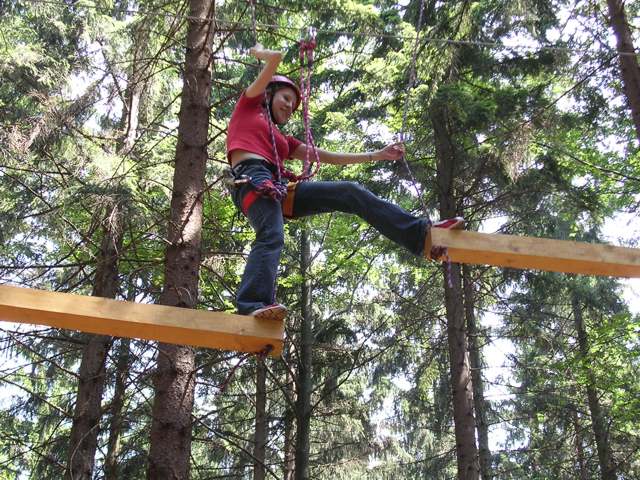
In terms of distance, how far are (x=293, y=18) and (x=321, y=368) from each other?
5819 millimetres

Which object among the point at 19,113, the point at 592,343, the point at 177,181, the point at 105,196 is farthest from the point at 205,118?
the point at 592,343

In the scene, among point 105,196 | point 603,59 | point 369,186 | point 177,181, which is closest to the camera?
point 177,181

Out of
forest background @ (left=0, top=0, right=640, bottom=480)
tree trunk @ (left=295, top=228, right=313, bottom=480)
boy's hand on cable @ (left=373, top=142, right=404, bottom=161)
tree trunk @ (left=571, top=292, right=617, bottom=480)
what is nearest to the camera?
boy's hand on cable @ (left=373, top=142, right=404, bottom=161)

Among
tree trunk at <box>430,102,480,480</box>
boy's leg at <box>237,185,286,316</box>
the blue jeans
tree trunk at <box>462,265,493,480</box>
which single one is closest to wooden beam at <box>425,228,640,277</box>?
the blue jeans

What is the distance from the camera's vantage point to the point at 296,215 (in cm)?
387

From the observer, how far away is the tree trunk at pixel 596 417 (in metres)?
11.2

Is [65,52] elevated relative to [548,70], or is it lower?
elevated

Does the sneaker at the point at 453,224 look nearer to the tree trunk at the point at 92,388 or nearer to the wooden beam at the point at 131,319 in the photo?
the wooden beam at the point at 131,319

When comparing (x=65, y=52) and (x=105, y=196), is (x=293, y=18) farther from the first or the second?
(x=105, y=196)

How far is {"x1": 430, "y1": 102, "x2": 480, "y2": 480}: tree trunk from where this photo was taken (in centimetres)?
832

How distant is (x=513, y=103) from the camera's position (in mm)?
8805

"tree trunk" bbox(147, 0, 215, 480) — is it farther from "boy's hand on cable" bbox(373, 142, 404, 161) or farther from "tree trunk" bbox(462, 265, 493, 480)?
"tree trunk" bbox(462, 265, 493, 480)

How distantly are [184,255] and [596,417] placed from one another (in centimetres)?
→ 1094

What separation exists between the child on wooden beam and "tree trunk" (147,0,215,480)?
898 millimetres
